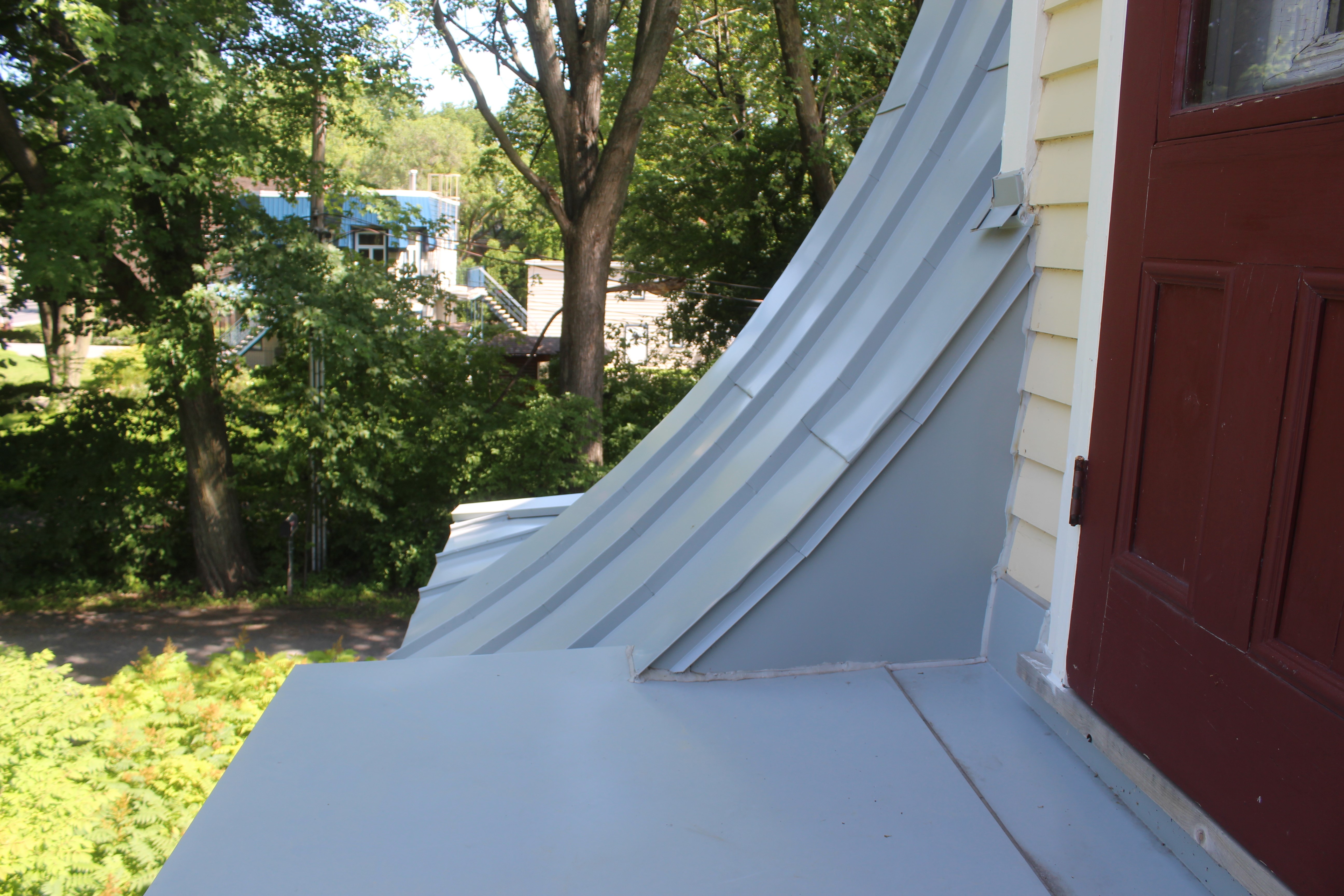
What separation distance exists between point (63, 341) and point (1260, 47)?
15.1 metres

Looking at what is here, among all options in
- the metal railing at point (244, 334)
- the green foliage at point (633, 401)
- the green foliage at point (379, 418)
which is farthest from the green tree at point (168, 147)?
the green foliage at point (633, 401)

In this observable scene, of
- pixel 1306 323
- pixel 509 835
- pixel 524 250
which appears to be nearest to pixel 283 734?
pixel 509 835

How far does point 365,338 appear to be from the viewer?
12.3 metres

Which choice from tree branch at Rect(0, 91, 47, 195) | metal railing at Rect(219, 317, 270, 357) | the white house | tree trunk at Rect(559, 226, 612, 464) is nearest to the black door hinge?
the white house

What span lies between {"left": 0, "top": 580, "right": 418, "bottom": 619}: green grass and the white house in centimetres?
1165

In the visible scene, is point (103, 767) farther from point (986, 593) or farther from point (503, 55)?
point (503, 55)

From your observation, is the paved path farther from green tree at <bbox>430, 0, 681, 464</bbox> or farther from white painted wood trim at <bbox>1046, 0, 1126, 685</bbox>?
white painted wood trim at <bbox>1046, 0, 1126, 685</bbox>

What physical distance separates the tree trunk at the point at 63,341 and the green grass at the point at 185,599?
347 cm

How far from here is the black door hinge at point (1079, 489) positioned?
2.06 m

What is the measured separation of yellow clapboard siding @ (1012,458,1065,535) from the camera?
2369mm

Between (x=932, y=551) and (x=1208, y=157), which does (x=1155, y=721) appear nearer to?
(x=932, y=551)

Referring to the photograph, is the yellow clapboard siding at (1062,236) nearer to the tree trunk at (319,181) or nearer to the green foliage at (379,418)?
the green foliage at (379,418)

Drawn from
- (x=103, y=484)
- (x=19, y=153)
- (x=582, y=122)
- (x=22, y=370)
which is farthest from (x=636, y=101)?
(x=22, y=370)

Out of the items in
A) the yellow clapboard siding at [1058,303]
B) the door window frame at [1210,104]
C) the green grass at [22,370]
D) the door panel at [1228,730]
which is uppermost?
the door window frame at [1210,104]
